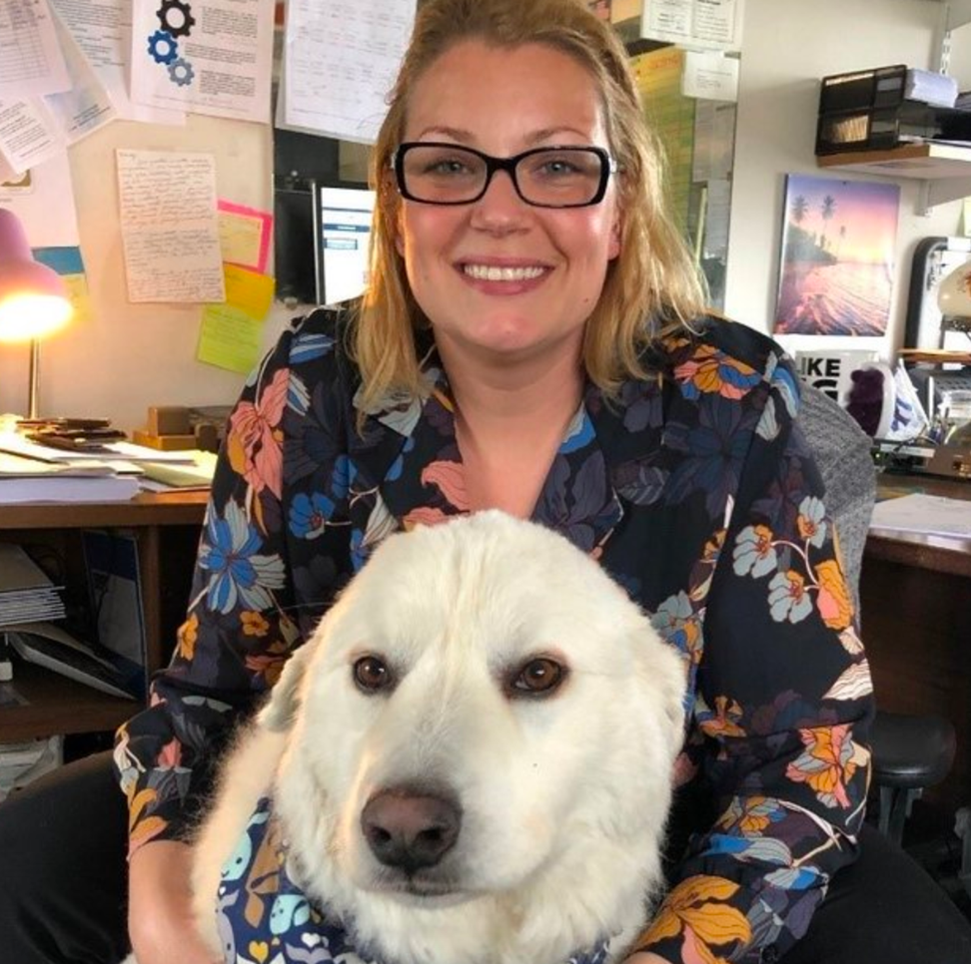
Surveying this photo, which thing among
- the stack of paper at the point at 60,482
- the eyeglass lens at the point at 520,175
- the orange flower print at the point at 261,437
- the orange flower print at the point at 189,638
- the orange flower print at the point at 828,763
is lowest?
the orange flower print at the point at 828,763

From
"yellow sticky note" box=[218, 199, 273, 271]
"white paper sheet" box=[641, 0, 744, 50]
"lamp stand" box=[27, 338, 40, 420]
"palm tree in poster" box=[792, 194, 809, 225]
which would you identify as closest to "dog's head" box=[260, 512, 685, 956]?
"lamp stand" box=[27, 338, 40, 420]

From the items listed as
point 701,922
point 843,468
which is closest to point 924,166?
point 843,468

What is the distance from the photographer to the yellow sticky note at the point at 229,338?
1.97 m

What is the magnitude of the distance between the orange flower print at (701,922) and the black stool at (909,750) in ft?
0.93

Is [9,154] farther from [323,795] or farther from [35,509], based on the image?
[323,795]

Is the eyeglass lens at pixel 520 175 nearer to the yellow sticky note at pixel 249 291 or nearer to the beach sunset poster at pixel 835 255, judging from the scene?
the yellow sticky note at pixel 249 291

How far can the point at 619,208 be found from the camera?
1194mm

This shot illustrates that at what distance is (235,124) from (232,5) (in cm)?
19

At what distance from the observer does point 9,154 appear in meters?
1.76

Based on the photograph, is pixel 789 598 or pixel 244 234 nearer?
pixel 789 598

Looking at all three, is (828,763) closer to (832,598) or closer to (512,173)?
(832,598)

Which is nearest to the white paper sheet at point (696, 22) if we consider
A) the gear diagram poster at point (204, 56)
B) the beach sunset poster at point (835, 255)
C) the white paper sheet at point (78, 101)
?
the beach sunset poster at point (835, 255)

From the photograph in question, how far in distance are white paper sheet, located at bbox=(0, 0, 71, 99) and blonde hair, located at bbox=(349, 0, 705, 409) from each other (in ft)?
2.68

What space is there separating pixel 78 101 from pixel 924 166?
189cm
